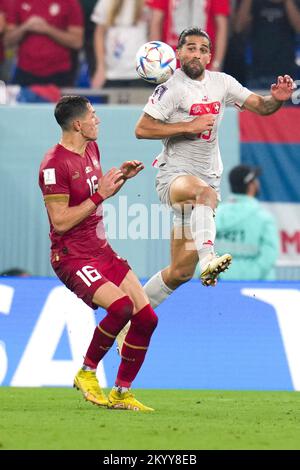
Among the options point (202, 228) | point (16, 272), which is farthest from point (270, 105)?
point (16, 272)

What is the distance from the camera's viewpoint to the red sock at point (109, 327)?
9016 millimetres

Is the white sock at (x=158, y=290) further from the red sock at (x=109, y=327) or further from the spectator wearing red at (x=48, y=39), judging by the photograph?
the spectator wearing red at (x=48, y=39)

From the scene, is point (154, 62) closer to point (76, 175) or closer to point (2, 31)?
point (76, 175)

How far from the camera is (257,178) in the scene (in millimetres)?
13117

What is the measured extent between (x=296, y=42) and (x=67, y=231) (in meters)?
6.78

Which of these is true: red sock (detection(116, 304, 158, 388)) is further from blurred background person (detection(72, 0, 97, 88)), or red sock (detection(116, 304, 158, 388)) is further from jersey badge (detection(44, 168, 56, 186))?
blurred background person (detection(72, 0, 97, 88))

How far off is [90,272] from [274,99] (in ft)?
7.48

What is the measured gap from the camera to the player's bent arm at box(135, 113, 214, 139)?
32.1 ft

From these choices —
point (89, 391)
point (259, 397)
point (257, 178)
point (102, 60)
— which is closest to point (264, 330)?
point (259, 397)

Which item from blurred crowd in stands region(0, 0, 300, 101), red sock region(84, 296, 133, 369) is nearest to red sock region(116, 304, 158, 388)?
red sock region(84, 296, 133, 369)

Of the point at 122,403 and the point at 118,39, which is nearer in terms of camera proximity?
the point at 122,403

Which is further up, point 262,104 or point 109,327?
point 262,104

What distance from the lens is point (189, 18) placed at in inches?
565
